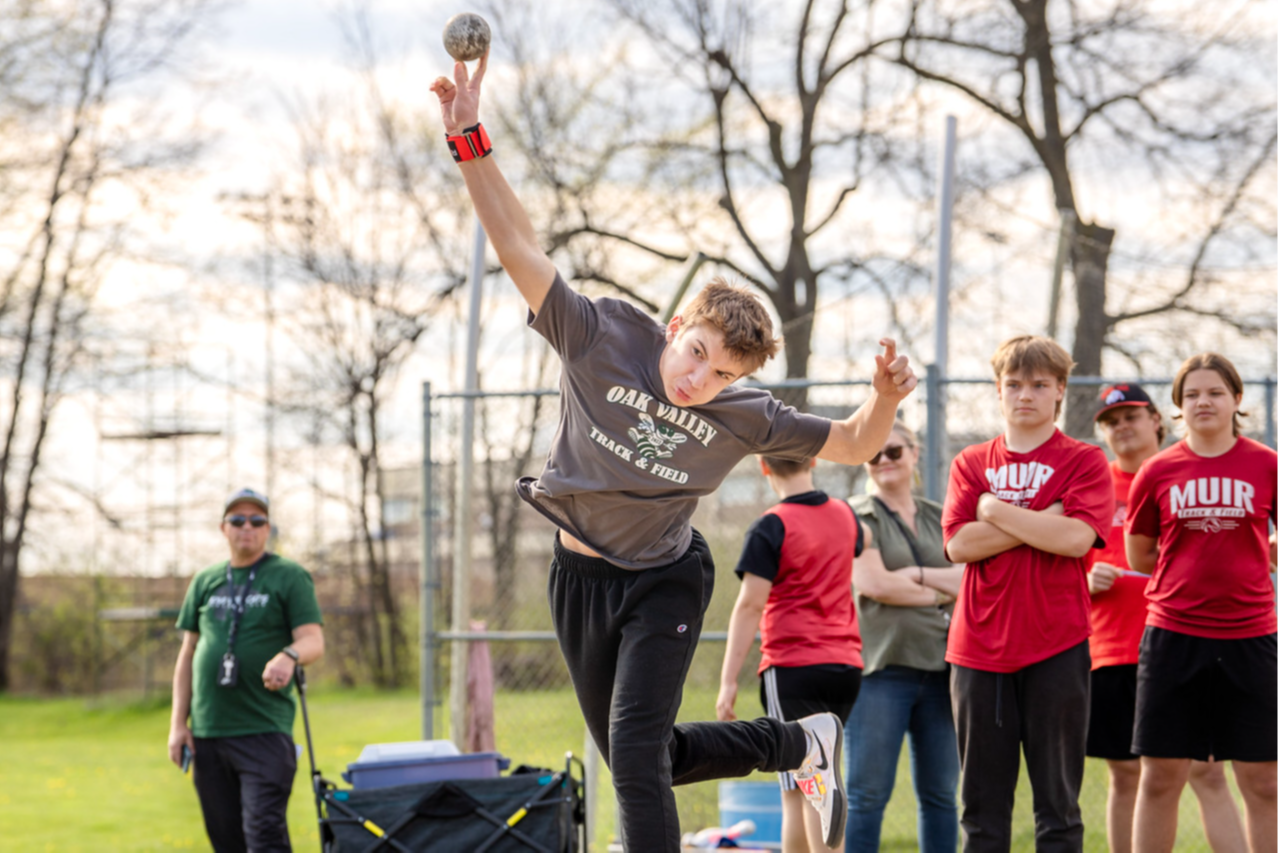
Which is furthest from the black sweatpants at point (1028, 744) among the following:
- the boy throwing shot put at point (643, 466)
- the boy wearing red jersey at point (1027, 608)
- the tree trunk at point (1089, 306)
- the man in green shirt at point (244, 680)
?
the tree trunk at point (1089, 306)

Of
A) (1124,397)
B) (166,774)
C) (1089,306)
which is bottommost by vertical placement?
(166,774)

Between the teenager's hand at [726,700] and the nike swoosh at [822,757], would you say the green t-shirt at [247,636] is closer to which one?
the teenager's hand at [726,700]

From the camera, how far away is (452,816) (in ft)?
15.2

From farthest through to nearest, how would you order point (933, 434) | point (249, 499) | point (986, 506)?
1. point (933, 434)
2. point (249, 499)
3. point (986, 506)

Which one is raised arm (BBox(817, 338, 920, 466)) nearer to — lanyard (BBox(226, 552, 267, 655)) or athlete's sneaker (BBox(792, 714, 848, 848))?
athlete's sneaker (BBox(792, 714, 848, 848))

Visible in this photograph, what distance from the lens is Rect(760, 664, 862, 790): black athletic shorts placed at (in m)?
4.36

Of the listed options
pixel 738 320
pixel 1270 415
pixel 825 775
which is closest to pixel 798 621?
pixel 825 775

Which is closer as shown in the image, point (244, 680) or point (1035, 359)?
point (1035, 359)

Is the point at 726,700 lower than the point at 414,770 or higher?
higher

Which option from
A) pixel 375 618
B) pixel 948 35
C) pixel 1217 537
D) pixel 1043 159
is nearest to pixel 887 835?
pixel 1217 537

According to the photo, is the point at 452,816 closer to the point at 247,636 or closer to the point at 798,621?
the point at 247,636

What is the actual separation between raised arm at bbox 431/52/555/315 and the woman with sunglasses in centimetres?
232

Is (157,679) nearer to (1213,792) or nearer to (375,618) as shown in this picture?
(375,618)

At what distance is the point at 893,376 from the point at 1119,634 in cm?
214
